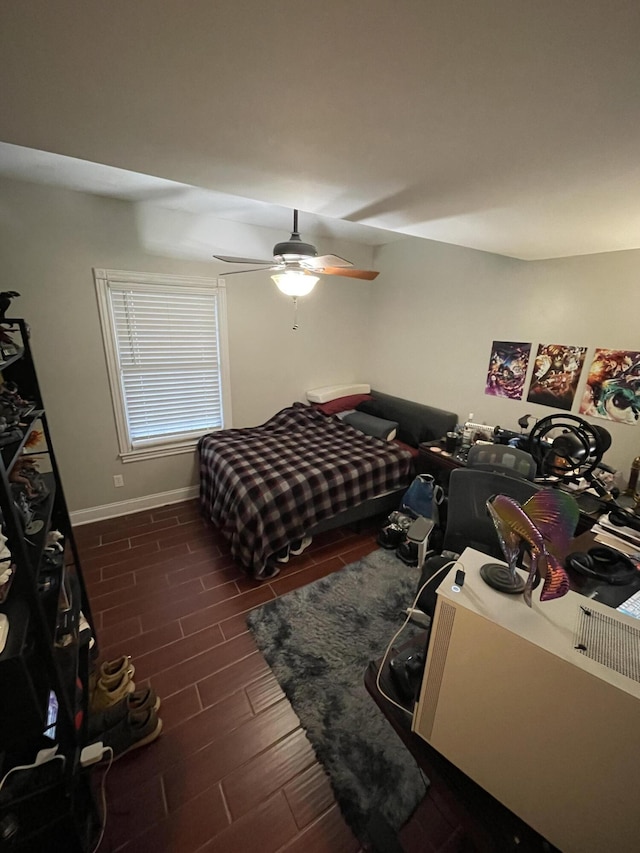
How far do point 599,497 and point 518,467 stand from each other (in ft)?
1.64

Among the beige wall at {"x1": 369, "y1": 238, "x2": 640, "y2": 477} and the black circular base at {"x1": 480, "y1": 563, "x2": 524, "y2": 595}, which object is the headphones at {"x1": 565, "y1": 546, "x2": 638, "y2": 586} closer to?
the black circular base at {"x1": 480, "y1": 563, "x2": 524, "y2": 595}

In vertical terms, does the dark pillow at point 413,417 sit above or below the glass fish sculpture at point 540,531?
below

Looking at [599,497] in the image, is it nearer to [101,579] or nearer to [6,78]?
[6,78]

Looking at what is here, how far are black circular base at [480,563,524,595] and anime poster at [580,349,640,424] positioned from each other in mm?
2147

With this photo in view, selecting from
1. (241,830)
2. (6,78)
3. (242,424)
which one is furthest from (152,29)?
(242,424)

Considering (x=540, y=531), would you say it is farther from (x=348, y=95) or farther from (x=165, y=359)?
(x=165, y=359)

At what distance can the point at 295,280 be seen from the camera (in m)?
2.07

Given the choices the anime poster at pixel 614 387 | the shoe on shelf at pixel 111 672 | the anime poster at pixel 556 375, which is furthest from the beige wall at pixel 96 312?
the anime poster at pixel 614 387

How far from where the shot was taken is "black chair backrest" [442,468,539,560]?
1.68 m

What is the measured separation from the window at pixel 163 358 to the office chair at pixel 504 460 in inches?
97.7

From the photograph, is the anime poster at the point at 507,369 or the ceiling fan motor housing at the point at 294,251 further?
the anime poster at the point at 507,369

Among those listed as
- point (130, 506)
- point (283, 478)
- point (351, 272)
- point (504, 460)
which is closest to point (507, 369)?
point (504, 460)

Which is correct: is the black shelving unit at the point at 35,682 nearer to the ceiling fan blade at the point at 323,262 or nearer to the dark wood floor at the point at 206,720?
the dark wood floor at the point at 206,720

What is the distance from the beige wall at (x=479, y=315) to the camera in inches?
85.8
